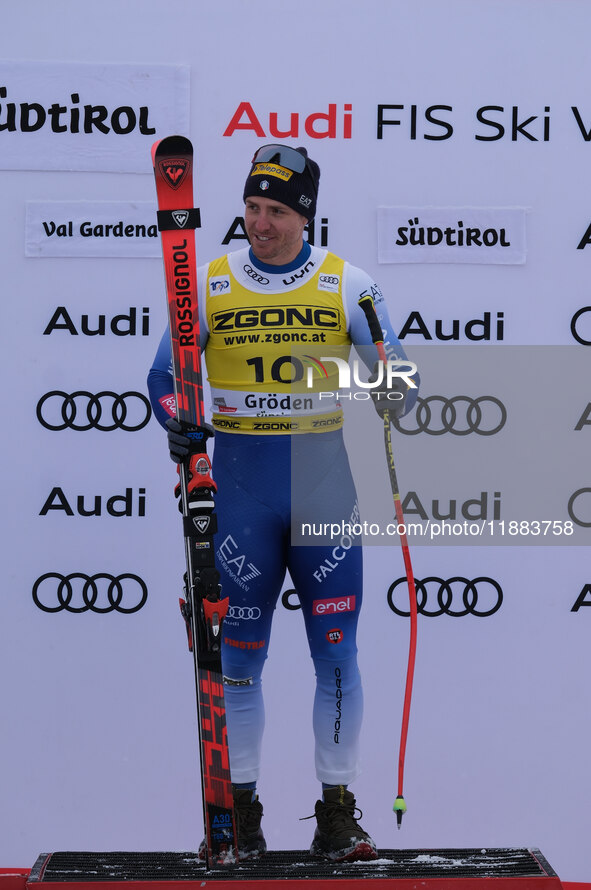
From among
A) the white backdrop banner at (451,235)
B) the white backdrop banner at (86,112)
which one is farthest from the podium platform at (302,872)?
the white backdrop banner at (86,112)

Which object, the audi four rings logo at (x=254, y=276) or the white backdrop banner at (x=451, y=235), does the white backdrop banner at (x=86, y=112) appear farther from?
the audi four rings logo at (x=254, y=276)

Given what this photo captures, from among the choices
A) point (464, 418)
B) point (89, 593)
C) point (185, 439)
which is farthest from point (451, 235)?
point (89, 593)

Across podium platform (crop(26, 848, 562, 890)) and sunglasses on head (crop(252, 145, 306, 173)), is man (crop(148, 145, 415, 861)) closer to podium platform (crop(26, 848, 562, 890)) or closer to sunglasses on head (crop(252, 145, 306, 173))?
sunglasses on head (crop(252, 145, 306, 173))

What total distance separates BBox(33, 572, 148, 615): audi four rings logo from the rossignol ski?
1157mm

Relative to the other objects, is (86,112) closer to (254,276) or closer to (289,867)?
(254,276)

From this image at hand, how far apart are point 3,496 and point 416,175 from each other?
6.18 feet

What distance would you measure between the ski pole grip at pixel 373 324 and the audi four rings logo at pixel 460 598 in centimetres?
134

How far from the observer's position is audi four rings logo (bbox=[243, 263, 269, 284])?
9.49ft

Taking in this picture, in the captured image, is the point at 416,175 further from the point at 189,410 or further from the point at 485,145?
the point at 189,410

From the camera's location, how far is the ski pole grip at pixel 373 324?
2.85 m

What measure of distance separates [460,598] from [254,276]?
163 centimetres

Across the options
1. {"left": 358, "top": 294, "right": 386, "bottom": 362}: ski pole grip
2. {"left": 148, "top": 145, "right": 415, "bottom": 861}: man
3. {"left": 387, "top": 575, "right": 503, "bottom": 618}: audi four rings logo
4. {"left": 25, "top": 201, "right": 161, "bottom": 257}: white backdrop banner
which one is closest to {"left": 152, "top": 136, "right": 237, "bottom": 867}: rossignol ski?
{"left": 148, "top": 145, "right": 415, "bottom": 861}: man

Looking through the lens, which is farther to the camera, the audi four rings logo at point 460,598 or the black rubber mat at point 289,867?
the audi four rings logo at point 460,598

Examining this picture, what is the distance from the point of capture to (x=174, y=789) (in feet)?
13.1
